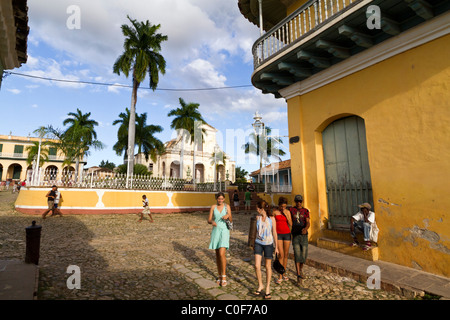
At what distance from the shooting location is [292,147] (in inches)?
283

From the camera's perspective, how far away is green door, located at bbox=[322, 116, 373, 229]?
5801 mm

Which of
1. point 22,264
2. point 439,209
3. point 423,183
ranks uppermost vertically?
point 423,183

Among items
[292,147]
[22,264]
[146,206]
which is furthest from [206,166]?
[22,264]

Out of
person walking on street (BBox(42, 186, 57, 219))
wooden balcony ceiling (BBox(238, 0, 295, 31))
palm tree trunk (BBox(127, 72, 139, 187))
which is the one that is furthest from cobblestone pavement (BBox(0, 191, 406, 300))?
palm tree trunk (BBox(127, 72, 139, 187))

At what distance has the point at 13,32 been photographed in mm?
4355

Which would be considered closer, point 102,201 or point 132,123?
point 102,201

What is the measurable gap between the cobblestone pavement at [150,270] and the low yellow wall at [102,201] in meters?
3.29

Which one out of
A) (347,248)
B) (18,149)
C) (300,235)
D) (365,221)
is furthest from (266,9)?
(18,149)

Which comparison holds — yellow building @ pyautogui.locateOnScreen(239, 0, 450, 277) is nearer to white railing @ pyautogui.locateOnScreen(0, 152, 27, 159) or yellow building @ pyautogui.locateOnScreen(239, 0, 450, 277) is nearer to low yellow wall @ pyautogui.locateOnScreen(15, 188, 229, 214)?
low yellow wall @ pyautogui.locateOnScreen(15, 188, 229, 214)

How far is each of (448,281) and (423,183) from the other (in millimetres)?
1656

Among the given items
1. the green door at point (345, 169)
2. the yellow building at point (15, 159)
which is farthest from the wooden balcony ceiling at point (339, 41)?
the yellow building at point (15, 159)

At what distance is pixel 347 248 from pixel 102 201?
11.7m

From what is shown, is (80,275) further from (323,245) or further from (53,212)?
(53,212)

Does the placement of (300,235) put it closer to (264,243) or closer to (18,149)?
(264,243)
